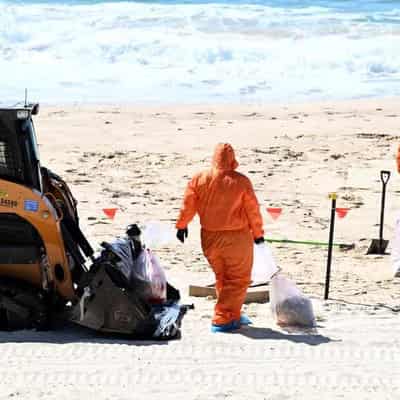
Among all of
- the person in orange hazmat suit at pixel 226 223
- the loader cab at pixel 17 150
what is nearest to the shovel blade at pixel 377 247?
the person in orange hazmat suit at pixel 226 223

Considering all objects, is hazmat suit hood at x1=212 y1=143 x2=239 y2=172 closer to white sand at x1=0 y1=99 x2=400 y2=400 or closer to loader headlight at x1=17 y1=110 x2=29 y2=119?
white sand at x1=0 y1=99 x2=400 y2=400

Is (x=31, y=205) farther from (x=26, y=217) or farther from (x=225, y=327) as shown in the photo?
(x=225, y=327)

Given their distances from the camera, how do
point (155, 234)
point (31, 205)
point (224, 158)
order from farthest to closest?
1. point (155, 234)
2. point (224, 158)
3. point (31, 205)

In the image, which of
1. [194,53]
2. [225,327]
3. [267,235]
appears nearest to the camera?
[225,327]

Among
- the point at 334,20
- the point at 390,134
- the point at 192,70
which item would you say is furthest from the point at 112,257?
the point at 334,20

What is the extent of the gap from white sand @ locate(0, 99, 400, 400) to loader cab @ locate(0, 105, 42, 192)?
1116 mm

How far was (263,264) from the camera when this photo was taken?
28.7 feet

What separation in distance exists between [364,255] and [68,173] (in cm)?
530

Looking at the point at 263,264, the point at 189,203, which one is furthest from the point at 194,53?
the point at 189,203

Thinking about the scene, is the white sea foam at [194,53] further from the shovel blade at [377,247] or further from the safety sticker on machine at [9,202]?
the safety sticker on machine at [9,202]

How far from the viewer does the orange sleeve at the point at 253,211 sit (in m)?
7.99

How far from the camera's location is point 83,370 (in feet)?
22.8

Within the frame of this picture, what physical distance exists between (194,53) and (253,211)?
79.8ft

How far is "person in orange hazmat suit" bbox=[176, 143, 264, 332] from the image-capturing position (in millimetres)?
7992
